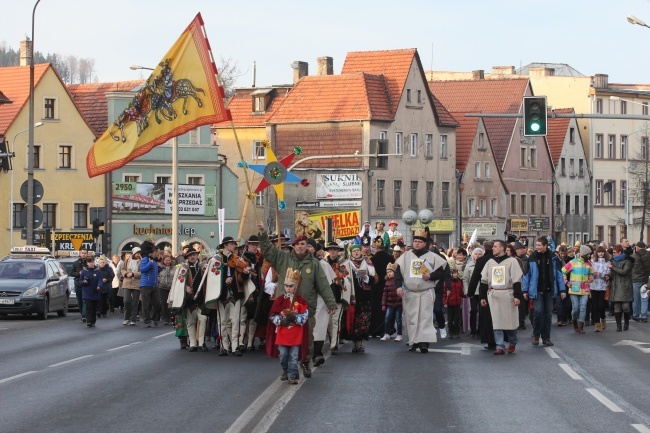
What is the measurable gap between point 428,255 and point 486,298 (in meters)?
1.37

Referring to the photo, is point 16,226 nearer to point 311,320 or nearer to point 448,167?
point 448,167

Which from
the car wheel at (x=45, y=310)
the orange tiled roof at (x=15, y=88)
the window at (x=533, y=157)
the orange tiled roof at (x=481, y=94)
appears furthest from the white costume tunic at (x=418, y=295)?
the window at (x=533, y=157)

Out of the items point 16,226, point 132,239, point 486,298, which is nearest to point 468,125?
point 132,239

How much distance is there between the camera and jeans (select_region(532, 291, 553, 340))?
2458cm

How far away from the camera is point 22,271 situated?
1436 inches

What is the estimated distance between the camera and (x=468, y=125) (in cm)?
9288

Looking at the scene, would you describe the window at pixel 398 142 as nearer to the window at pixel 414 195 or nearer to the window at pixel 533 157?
the window at pixel 414 195

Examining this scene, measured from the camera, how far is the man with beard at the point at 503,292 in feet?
73.9

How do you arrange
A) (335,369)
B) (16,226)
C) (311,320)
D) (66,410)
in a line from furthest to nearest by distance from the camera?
(16,226) < (335,369) < (311,320) < (66,410)

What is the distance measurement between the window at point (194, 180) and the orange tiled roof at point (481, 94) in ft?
86.1

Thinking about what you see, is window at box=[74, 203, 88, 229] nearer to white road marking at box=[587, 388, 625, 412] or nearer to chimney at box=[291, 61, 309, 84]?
chimney at box=[291, 61, 309, 84]

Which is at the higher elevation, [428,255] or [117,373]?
[428,255]

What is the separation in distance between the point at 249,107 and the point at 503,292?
6669 centimetres

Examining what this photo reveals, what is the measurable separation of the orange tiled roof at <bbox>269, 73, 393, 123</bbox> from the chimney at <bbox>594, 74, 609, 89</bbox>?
2662 centimetres
